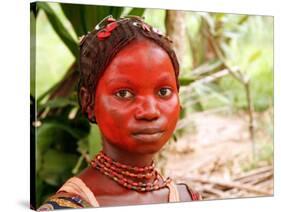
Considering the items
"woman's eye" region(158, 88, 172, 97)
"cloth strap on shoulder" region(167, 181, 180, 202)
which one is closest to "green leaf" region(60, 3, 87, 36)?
"woman's eye" region(158, 88, 172, 97)

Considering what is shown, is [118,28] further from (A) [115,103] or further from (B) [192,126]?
(B) [192,126]

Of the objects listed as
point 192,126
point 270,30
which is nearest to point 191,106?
point 192,126

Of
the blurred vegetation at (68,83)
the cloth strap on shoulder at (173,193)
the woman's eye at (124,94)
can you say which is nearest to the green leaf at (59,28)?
the blurred vegetation at (68,83)

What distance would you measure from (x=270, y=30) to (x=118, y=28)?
3.45ft

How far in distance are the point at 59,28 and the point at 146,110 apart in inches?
23.0

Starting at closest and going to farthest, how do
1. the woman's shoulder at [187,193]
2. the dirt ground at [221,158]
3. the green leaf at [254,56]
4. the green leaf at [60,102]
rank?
the green leaf at [60,102] < the woman's shoulder at [187,193] < the dirt ground at [221,158] < the green leaf at [254,56]

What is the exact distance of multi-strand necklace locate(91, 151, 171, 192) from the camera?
360 centimetres

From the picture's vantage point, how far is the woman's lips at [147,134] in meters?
3.59

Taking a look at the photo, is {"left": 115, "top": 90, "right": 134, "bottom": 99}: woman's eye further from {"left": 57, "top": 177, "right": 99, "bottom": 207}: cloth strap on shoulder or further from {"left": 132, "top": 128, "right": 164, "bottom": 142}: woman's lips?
{"left": 57, "top": 177, "right": 99, "bottom": 207}: cloth strap on shoulder

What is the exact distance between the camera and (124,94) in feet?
11.7

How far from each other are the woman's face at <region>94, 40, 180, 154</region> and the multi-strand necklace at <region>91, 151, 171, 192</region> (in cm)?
9

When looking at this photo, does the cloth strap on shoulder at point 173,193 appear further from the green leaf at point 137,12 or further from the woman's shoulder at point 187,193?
the green leaf at point 137,12

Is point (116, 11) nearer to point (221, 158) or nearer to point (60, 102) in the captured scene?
point (60, 102)

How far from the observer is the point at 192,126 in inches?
158
